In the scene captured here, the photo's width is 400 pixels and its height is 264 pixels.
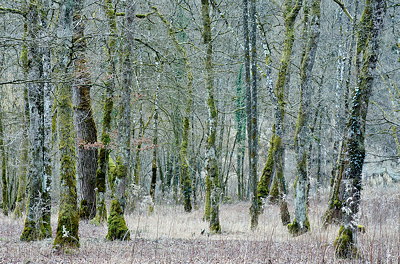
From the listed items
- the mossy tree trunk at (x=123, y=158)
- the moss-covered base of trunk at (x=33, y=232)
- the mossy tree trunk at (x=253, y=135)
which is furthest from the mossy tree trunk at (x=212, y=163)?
the moss-covered base of trunk at (x=33, y=232)

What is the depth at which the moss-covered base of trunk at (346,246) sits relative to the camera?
6.12 meters

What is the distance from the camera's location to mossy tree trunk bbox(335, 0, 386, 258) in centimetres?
616

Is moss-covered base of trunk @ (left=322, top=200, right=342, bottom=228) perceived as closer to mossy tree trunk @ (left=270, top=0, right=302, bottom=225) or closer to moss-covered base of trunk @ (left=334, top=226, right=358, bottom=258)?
mossy tree trunk @ (left=270, top=0, right=302, bottom=225)

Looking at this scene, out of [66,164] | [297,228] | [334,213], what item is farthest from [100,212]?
[334,213]

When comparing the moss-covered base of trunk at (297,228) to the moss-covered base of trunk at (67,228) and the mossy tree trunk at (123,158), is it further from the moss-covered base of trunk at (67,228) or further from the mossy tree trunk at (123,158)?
the moss-covered base of trunk at (67,228)

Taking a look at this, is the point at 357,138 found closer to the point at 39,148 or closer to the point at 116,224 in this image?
the point at 116,224

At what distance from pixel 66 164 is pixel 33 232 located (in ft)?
7.76

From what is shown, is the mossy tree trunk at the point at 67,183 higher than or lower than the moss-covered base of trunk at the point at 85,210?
higher

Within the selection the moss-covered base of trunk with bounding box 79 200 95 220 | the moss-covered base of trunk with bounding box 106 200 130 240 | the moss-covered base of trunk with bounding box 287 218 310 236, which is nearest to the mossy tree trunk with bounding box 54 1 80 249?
the moss-covered base of trunk with bounding box 106 200 130 240

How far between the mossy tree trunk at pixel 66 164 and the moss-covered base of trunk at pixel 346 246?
174 inches

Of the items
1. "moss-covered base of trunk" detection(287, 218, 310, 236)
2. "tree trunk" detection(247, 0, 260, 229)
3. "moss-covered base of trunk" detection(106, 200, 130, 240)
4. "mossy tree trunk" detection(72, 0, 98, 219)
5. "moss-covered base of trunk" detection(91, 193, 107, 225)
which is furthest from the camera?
"mossy tree trunk" detection(72, 0, 98, 219)

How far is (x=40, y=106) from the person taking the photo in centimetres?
879

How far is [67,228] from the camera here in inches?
282

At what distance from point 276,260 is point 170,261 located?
167 cm
